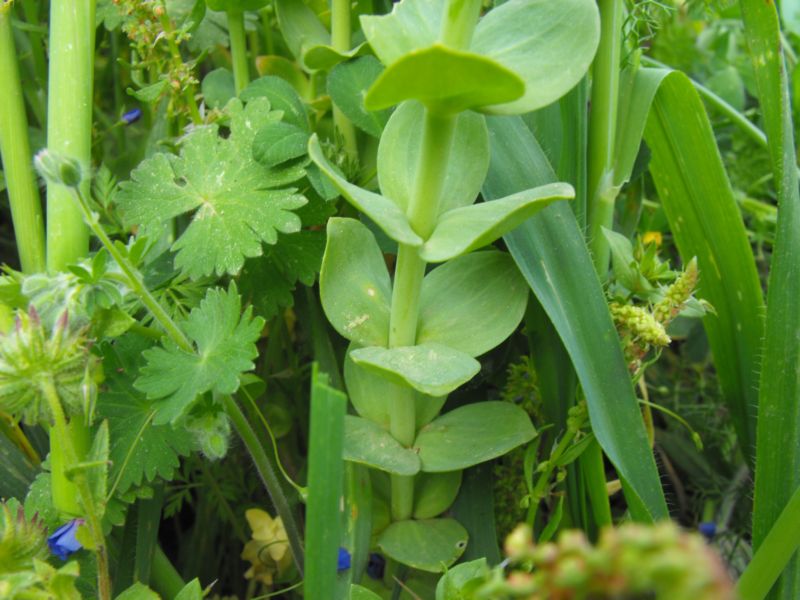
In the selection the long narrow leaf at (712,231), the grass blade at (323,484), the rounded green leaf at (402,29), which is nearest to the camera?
the grass blade at (323,484)

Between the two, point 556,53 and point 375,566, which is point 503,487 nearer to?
point 375,566

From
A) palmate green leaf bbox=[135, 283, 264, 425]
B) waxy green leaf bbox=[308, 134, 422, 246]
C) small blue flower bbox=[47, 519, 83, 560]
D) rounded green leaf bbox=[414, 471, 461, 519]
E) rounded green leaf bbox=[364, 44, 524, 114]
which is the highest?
rounded green leaf bbox=[364, 44, 524, 114]

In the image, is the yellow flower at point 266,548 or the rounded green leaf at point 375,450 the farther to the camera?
the yellow flower at point 266,548

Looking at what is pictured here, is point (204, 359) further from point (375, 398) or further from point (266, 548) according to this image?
point (266, 548)

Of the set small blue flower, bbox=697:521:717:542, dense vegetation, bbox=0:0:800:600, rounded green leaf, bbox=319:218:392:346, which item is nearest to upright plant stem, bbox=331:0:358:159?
dense vegetation, bbox=0:0:800:600

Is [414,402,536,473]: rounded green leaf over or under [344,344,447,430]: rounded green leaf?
under

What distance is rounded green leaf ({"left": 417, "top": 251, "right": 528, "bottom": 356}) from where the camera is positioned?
0.66m

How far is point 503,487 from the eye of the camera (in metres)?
0.79

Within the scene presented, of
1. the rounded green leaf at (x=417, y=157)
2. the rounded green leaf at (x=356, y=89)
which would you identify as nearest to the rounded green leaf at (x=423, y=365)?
the rounded green leaf at (x=417, y=157)

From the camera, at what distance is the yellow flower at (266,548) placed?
2.69 ft

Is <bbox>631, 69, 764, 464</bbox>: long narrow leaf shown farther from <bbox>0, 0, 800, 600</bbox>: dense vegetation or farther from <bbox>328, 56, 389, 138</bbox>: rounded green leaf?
<bbox>328, 56, 389, 138</bbox>: rounded green leaf

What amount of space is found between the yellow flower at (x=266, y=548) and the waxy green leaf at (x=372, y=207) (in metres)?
0.38

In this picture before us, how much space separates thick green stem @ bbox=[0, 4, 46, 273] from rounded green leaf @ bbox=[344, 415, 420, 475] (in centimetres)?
32

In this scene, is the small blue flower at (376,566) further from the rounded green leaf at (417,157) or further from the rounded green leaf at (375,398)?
the rounded green leaf at (417,157)
